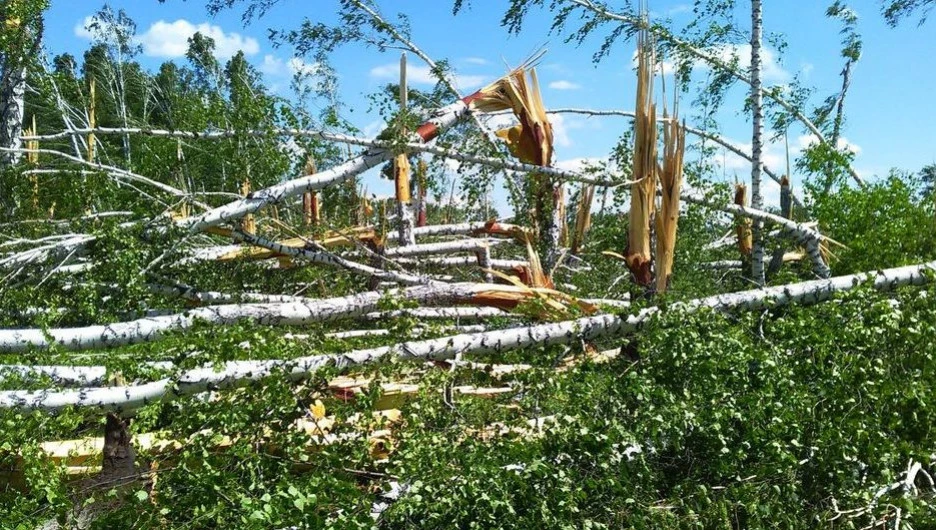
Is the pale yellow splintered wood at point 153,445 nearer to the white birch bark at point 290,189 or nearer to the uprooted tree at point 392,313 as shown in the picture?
the uprooted tree at point 392,313

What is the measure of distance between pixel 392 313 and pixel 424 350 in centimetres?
119

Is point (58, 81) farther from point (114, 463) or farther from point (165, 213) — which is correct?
point (114, 463)

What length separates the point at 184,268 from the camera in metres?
7.21

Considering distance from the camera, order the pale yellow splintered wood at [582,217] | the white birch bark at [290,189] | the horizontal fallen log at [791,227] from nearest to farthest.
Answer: the white birch bark at [290,189] → the horizontal fallen log at [791,227] → the pale yellow splintered wood at [582,217]

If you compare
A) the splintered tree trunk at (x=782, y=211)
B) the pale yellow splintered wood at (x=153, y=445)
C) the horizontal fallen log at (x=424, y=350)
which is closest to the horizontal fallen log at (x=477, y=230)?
the splintered tree trunk at (x=782, y=211)

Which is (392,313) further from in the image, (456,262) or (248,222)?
(456,262)

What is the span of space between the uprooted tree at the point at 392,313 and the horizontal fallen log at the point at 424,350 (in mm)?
16

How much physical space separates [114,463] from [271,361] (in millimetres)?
1165

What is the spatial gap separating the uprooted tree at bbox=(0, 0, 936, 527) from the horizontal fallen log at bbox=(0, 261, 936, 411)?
0.02m

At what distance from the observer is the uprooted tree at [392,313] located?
3.73 meters

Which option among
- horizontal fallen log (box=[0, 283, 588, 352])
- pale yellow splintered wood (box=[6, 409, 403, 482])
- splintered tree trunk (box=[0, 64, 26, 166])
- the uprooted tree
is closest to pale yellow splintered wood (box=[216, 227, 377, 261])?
the uprooted tree

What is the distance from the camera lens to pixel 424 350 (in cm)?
465

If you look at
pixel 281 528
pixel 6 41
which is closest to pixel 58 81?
pixel 6 41

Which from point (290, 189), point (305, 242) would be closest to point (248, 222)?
point (305, 242)
